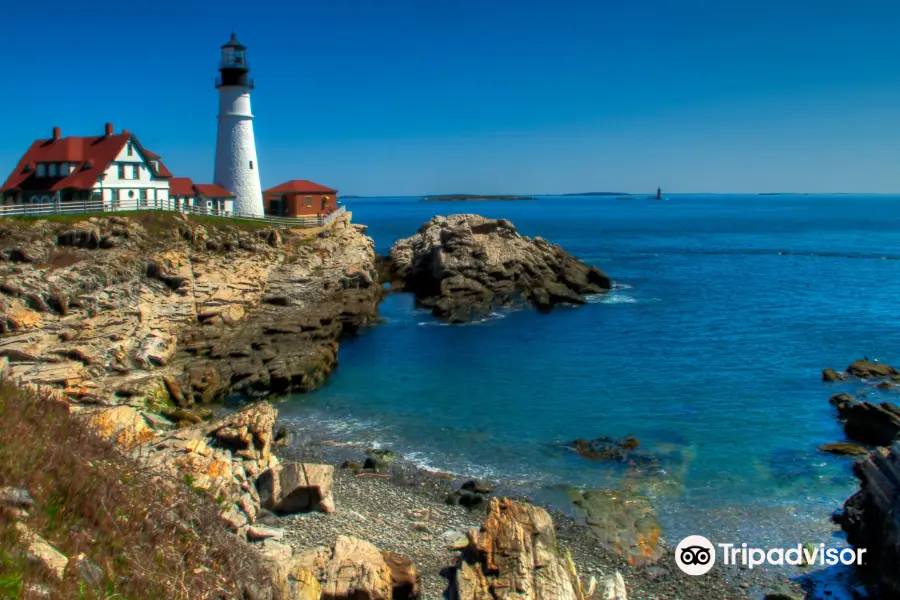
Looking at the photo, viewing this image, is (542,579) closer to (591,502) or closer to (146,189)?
(591,502)

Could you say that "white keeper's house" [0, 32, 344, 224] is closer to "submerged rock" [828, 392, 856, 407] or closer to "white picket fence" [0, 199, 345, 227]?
"white picket fence" [0, 199, 345, 227]

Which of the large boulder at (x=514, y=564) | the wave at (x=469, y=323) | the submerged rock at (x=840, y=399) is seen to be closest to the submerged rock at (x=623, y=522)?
the large boulder at (x=514, y=564)

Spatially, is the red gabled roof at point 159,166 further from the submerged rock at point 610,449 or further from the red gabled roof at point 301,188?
the submerged rock at point 610,449

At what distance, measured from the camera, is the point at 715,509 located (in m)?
17.9

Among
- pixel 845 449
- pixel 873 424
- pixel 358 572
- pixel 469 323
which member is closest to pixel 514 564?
pixel 358 572

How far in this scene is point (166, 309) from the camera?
3069 centimetres

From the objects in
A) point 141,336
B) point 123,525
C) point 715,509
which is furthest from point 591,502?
point 141,336

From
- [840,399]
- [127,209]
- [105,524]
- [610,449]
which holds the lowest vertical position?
[610,449]

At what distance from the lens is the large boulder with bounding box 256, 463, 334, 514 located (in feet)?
53.8

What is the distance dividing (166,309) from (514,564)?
23.1m

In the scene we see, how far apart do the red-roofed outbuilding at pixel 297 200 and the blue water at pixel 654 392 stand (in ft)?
29.6

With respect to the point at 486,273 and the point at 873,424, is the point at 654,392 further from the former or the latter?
the point at 486,273

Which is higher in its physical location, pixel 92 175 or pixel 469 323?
pixel 92 175

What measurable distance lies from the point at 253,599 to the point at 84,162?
38.5m
